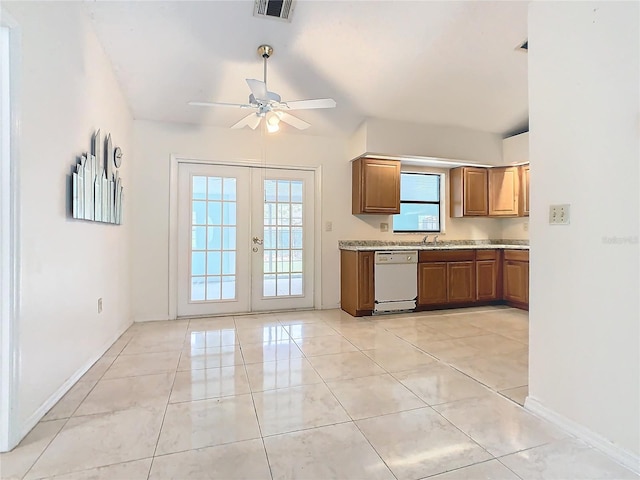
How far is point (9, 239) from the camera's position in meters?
1.50

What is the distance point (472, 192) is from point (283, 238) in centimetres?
280

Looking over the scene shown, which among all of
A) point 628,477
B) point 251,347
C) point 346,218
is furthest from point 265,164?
point 628,477

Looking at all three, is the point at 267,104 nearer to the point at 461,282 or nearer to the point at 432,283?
the point at 432,283

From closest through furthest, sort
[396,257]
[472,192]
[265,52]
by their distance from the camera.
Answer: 1. [265,52]
2. [396,257]
3. [472,192]

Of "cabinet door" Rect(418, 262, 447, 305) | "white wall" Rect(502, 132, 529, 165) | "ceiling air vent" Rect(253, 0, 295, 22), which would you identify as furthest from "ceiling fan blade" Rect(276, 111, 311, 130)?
"white wall" Rect(502, 132, 529, 165)

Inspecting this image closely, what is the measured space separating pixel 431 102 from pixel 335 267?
2377mm

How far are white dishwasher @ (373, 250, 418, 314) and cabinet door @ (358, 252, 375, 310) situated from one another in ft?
0.21

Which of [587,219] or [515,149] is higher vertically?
[515,149]

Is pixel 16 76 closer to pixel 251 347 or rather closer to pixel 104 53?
pixel 104 53

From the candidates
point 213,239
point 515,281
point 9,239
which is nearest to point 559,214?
point 9,239

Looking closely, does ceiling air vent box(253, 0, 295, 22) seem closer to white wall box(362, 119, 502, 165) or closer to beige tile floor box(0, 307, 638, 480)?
white wall box(362, 119, 502, 165)

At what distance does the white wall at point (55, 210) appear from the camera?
1.63 m

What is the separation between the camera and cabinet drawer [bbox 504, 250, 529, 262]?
427 centimetres

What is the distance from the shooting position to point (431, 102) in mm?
3805
